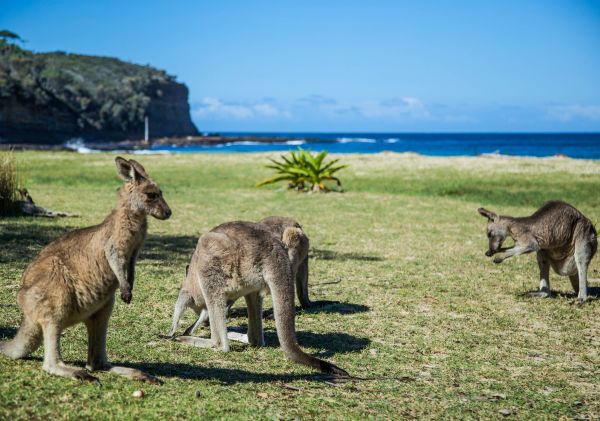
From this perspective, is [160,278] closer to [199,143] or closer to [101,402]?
[101,402]

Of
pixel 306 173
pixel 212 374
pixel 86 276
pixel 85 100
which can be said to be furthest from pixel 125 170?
pixel 85 100

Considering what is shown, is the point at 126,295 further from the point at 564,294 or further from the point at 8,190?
the point at 8,190

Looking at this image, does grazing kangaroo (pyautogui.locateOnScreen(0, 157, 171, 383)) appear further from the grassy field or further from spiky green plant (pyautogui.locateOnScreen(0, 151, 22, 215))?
spiky green plant (pyautogui.locateOnScreen(0, 151, 22, 215))

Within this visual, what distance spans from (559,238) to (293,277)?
12.3 ft

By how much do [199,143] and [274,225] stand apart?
86016 millimetres

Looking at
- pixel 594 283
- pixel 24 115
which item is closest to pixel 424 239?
pixel 594 283

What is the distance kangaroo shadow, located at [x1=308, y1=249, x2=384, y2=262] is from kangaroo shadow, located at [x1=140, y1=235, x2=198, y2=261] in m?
1.85

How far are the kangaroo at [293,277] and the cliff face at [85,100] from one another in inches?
1855

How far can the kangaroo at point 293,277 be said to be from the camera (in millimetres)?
5691

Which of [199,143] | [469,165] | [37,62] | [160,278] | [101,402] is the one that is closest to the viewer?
[101,402]

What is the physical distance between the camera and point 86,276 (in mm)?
4230

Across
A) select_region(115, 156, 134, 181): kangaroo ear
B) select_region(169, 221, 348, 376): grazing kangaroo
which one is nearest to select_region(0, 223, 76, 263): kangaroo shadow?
select_region(169, 221, 348, 376): grazing kangaroo

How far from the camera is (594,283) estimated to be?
9.02 metres

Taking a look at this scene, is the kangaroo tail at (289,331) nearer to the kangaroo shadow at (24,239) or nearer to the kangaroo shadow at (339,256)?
the kangaroo shadow at (24,239)
